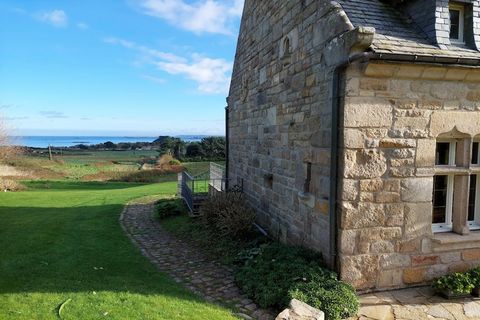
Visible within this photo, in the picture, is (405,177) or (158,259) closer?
(405,177)

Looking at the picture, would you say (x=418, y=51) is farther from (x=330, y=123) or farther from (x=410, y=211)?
(x=410, y=211)

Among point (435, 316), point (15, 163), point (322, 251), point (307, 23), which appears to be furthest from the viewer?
point (15, 163)

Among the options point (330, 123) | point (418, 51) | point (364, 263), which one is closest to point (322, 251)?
point (364, 263)

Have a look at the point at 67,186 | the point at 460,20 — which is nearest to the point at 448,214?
the point at 460,20

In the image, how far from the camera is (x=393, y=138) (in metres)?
5.47

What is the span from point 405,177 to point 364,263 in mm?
1533

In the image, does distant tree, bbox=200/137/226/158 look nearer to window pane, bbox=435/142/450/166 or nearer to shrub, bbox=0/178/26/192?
shrub, bbox=0/178/26/192

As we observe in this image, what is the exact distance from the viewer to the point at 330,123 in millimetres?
5621

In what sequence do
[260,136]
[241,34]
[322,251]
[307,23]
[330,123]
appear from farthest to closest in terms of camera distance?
[241,34], [260,136], [307,23], [322,251], [330,123]

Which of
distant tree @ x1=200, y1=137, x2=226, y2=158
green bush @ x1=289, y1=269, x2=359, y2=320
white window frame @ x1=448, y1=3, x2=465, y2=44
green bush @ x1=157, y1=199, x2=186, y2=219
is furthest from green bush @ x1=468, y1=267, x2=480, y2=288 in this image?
distant tree @ x1=200, y1=137, x2=226, y2=158

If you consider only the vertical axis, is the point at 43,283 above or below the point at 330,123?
below

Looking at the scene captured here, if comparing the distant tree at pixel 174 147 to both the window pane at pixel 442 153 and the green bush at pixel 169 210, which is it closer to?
the green bush at pixel 169 210

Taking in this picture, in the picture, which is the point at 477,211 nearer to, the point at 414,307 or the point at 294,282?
the point at 414,307

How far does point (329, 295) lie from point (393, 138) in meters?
2.61
